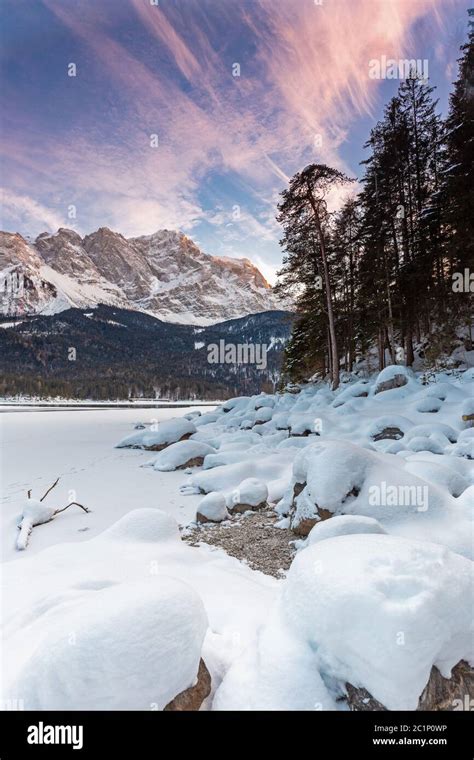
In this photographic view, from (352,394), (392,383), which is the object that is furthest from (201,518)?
(392,383)

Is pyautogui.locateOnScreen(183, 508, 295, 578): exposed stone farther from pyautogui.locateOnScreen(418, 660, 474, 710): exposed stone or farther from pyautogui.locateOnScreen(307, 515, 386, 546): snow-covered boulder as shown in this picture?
pyautogui.locateOnScreen(418, 660, 474, 710): exposed stone

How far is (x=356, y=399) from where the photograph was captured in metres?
13.1

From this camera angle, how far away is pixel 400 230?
19.4 m

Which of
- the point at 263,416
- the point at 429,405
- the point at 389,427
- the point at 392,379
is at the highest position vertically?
the point at 392,379

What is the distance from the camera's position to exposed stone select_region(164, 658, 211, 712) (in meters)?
1.97

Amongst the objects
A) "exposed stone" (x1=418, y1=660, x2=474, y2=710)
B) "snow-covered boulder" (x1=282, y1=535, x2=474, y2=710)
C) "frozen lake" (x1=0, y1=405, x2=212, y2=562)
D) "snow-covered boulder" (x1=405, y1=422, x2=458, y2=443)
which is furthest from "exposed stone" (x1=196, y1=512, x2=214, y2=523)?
"snow-covered boulder" (x1=405, y1=422, x2=458, y2=443)

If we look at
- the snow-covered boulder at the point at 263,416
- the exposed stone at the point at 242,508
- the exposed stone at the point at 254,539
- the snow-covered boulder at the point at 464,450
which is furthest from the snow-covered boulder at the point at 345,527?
the snow-covered boulder at the point at 263,416

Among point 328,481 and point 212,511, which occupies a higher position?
point 328,481

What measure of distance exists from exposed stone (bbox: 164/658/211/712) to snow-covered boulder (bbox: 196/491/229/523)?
4122 mm

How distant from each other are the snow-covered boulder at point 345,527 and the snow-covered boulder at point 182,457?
7.68 meters

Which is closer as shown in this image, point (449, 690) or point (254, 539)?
point (449, 690)

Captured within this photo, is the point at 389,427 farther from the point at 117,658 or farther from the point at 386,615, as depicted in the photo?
the point at 117,658

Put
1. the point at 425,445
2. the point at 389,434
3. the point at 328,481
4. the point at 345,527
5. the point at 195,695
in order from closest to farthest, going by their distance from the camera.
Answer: the point at 195,695 → the point at 345,527 → the point at 328,481 → the point at 425,445 → the point at 389,434

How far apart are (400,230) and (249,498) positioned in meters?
18.7
